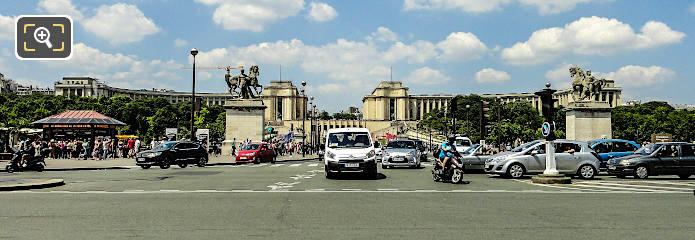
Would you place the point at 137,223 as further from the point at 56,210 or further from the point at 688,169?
the point at 688,169

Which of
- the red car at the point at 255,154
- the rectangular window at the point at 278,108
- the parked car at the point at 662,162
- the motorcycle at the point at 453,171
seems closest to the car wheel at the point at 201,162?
the red car at the point at 255,154

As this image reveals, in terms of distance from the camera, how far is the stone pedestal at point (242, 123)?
154 ft

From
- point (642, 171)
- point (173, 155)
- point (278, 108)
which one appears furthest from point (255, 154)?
point (278, 108)

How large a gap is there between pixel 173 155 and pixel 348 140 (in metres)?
12.5

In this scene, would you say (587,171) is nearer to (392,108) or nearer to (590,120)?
(590,120)

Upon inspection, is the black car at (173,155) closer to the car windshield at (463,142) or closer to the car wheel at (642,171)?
the car windshield at (463,142)

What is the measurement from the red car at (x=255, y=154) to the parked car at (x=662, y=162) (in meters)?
21.8

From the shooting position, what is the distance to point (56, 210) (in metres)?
10.3

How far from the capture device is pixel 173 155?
27.7m

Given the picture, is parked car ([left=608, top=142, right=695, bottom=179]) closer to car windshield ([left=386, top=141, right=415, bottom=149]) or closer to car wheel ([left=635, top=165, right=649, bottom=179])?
car wheel ([left=635, top=165, right=649, bottom=179])

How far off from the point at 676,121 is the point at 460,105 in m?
52.1

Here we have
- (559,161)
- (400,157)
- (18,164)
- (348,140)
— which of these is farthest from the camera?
(400,157)

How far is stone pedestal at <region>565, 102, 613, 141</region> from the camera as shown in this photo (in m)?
41.1

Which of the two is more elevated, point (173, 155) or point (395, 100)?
point (395, 100)
